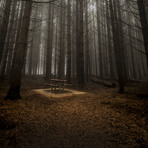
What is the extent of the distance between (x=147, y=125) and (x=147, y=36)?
5.03 m

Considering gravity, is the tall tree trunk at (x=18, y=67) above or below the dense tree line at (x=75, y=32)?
below

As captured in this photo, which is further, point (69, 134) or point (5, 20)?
point (5, 20)

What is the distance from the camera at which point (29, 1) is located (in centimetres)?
440

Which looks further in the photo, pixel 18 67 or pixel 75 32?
pixel 75 32

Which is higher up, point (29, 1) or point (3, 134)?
point (29, 1)

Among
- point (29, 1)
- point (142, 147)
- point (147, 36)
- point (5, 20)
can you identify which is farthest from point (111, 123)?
point (5, 20)

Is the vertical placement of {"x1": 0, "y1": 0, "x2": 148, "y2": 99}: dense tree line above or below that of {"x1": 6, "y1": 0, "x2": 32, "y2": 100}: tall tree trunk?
above

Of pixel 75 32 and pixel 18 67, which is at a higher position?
pixel 75 32

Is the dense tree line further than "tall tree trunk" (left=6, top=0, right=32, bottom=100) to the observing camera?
Yes

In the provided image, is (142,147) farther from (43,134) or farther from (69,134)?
(43,134)

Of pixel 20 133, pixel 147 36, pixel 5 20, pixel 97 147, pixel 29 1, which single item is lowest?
pixel 97 147

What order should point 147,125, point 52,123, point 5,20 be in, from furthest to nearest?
point 5,20
point 52,123
point 147,125

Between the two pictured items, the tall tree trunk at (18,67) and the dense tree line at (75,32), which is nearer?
the tall tree trunk at (18,67)

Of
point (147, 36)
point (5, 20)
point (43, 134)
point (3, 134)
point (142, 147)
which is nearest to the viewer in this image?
point (142, 147)
